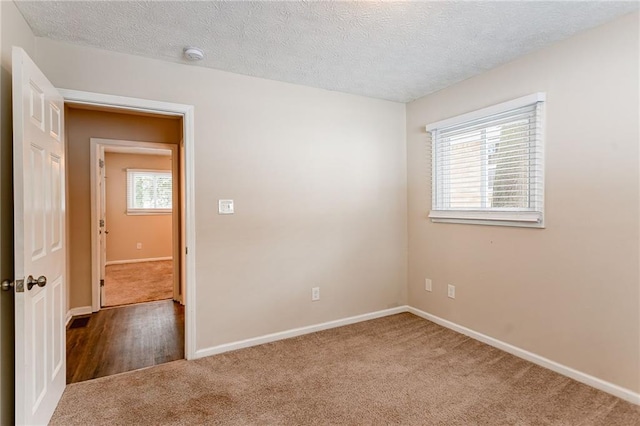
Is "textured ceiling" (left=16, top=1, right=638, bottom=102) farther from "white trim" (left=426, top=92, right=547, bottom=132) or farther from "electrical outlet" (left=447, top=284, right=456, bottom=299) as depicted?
"electrical outlet" (left=447, top=284, right=456, bottom=299)

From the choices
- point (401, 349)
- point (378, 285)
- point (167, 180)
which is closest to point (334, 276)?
point (378, 285)

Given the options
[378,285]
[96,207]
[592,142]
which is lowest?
[378,285]

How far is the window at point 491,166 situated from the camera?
2541mm

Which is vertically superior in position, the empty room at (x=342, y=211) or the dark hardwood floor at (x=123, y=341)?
the empty room at (x=342, y=211)

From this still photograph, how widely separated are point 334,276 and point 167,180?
5.77m

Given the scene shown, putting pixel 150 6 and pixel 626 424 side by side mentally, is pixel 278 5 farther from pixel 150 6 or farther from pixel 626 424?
pixel 626 424

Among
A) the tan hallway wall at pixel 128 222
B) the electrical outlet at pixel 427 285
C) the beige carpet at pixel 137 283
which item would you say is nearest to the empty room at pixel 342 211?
the electrical outlet at pixel 427 285

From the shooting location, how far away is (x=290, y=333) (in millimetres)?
3127

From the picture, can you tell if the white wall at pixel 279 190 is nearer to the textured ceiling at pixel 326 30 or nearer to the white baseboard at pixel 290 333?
the white baseboard at pixel 290 333

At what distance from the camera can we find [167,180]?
759 cm

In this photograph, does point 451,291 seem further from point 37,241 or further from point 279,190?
point 37,241

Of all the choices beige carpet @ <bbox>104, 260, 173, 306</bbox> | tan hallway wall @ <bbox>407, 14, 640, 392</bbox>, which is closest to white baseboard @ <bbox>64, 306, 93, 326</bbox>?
beige carpet @ <bbox>104, 260, 173, 306</bbox>

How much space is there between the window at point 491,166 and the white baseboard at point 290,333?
1.21 metres

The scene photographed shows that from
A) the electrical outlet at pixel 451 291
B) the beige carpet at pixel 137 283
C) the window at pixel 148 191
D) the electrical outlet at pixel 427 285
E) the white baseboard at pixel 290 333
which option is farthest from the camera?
the window at pixel 148 191
